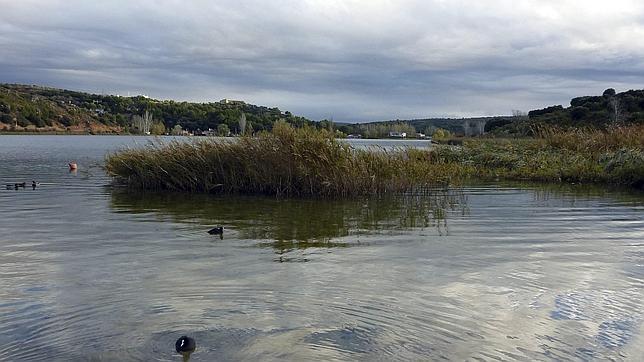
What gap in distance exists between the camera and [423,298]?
7164mm

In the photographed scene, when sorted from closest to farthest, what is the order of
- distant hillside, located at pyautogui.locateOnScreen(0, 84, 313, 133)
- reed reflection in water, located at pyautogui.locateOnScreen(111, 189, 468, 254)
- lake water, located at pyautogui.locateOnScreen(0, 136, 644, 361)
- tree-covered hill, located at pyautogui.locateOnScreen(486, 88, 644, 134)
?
lake water, located at pyautogui.locateOnScreen(0, 136, 644, 361) < reed reflection in water, located at pyautogui.locateOnScreen(111, 189, 468, 254) < tree-covered hill, located at pyautogui.locateOnScreen(486, 88, 644, 134) < distant hillside, located at pyautogui.locateOnScreen(0, 84, 313, 133)

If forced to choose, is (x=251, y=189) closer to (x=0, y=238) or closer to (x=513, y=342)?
(x=0, y=238)

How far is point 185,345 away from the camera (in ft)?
17.8

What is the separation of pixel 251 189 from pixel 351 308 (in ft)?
39.2

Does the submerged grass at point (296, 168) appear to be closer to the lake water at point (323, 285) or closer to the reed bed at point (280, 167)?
the reed bed at point (280, 167)

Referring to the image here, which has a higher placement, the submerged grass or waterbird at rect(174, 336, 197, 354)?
the submerged grass

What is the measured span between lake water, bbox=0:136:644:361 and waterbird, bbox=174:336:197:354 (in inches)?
2.6

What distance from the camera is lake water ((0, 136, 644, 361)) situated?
574cm

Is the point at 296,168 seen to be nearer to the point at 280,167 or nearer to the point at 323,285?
the point at 280,167

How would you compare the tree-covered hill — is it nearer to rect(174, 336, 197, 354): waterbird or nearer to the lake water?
the lake water

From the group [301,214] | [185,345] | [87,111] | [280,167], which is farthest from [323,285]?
[87,111]

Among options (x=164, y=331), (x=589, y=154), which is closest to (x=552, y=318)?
(x=164, y=331)

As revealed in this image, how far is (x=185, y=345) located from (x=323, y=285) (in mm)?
2544

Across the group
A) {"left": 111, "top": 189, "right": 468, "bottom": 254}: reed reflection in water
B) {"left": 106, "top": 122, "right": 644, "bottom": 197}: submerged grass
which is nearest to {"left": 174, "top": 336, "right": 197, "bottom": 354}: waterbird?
{"left": 111, "top": 189, "right": 468, "bottom": 254}: reed reflection in water
